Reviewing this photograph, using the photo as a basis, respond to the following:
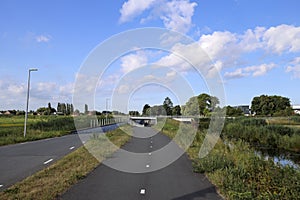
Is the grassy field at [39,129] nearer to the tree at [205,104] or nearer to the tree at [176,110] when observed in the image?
the tree at [205,104]

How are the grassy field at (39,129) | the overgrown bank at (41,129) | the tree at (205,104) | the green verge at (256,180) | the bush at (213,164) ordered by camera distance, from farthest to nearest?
the tree at (205,104) → the overgrown bank at (41,129) → the grassy field at (39,129) → the bush at (213,164) → the green verge at (256,180)

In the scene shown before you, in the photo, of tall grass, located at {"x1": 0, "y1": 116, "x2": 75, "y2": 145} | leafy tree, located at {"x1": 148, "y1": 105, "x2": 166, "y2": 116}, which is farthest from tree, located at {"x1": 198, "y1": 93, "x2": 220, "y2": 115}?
tall grass, located at {"x1": 0, "y1": 116, "x2": 75, "y2": 145}

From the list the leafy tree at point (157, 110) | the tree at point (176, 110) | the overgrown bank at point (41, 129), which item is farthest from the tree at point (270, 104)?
the overgrown bank at point (41, 129)

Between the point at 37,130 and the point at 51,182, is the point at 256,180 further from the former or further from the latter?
the point at 37,130

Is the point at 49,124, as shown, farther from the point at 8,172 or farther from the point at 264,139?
the point at 8,172

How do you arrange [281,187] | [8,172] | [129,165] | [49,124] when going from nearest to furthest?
[281,187], [8,172], [129,165], [49,124]

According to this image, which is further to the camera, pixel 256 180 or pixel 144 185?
pixel 144 185

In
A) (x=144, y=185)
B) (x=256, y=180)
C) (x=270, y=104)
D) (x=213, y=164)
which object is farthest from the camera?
(x=270, y=104)

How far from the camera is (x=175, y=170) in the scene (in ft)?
37.8

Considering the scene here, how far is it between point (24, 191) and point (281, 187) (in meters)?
6.51

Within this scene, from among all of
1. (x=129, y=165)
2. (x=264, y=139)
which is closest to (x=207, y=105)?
(x=264, y=139)

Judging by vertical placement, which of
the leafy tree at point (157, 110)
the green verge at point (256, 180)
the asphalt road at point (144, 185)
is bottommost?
the asphalt road at point (144, 185)

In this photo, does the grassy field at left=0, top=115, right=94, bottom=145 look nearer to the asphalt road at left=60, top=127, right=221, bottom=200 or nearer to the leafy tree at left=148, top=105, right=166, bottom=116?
the asphalt road at left=60, top=127, right=221, bottom=200

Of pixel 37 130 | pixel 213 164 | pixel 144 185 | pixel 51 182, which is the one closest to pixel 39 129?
pixel 37 130
